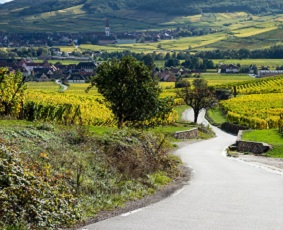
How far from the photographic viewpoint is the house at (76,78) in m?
182

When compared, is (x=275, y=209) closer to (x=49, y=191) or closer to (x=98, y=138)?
(x=49, y=191)

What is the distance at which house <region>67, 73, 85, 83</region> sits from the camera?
598 feet

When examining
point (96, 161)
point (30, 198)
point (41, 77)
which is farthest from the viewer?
point (41, 77)

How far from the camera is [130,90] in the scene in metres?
47.3

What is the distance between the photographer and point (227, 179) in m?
23.0

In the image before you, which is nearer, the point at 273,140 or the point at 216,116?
the point at 273,140

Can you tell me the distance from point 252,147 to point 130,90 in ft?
32.1

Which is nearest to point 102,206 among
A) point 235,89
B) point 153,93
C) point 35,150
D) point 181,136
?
point 35,150

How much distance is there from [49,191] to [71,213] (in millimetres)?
785

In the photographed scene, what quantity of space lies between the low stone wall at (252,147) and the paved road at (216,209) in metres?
17.7

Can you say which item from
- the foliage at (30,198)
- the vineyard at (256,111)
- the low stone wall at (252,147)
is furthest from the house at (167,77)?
the foliage at (30,198)

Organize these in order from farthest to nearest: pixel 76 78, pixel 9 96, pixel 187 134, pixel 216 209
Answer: pixel 76 78 → pixel 187 134 → pixel 9 96 → pixel 216 209

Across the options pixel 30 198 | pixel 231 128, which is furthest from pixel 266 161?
pixel 231 128

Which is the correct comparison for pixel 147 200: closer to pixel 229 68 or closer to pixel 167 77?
pixel 167 77
